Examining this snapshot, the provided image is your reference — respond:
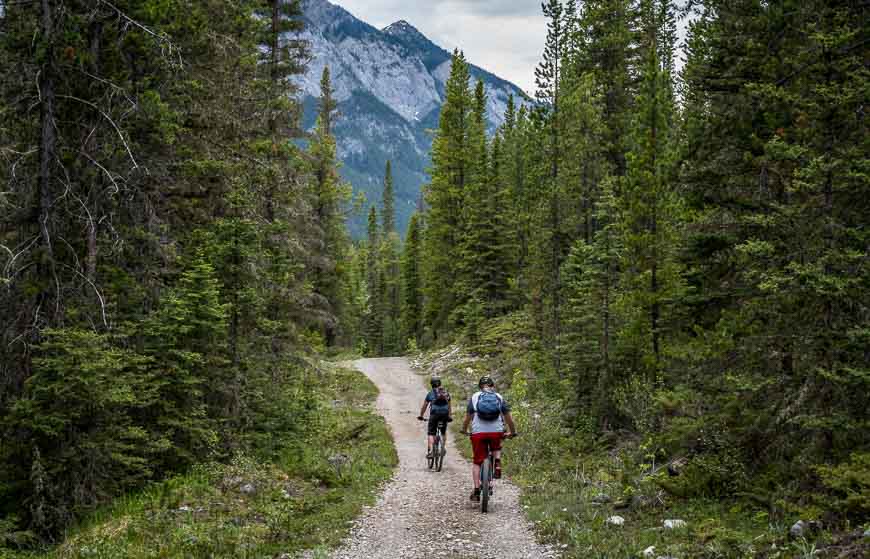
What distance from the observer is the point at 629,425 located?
14.9 m

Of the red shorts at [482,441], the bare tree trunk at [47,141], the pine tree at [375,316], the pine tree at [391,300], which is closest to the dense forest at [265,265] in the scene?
the bare tree trunk at [47,141]

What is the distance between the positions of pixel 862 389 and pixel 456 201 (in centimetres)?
3453

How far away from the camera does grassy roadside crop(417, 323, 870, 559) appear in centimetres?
670

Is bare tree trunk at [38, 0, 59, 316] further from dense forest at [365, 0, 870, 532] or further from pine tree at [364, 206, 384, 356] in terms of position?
pine tree at [364, 206, 384, 356]

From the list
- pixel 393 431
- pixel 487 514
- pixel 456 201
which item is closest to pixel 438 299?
pixel 456 201

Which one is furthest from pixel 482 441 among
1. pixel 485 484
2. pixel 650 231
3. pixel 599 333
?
pixel 650 231

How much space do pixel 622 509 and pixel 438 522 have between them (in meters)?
3.00

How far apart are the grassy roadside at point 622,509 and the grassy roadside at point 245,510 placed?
3.38 meters

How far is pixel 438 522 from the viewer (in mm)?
9438

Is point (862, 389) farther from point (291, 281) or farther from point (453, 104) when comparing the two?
point (453, 104)

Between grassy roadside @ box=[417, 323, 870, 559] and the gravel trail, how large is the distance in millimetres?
438

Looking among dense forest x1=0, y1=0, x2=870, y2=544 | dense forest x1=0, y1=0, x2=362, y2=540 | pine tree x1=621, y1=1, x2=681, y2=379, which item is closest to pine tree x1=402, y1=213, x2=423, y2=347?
dense forest x1=0, y1=0, x2=870, y2=544

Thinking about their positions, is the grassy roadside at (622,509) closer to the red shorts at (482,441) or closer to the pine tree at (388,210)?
the red shorts at (482,441)

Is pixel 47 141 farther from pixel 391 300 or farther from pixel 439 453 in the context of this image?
pixel 391 300
